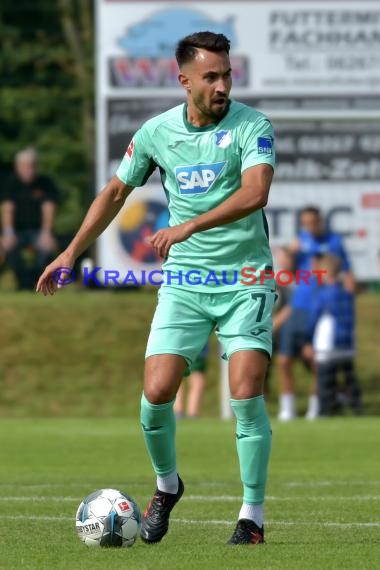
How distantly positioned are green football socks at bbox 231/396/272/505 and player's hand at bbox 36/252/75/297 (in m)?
1.13

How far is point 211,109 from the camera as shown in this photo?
24.2 feet

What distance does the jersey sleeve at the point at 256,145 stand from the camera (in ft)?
24.0

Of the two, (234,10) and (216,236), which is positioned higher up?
(216,236)

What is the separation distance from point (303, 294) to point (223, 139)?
11026 mm

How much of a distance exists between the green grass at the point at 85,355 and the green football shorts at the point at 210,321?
1192 cm

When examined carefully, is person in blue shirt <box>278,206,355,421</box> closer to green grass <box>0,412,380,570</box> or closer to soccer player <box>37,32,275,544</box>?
green grass <box>0,412,380,570</box>

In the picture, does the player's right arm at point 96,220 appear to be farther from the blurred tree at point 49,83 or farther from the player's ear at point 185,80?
the blurred tree at point 49,83

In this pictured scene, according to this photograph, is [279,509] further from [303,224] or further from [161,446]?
[303,224]

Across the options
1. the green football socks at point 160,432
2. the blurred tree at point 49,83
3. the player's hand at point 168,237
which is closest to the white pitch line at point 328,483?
the green football socks at point 160,432

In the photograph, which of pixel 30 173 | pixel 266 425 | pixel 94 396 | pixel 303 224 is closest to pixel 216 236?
pixel 266 425

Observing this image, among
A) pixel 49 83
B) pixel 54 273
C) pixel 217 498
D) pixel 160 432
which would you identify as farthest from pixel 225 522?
pixel 49 83

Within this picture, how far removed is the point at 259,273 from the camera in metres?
7.43

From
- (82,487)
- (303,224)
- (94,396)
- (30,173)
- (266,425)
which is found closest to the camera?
(266,425)

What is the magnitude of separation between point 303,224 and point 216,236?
10.9 m
